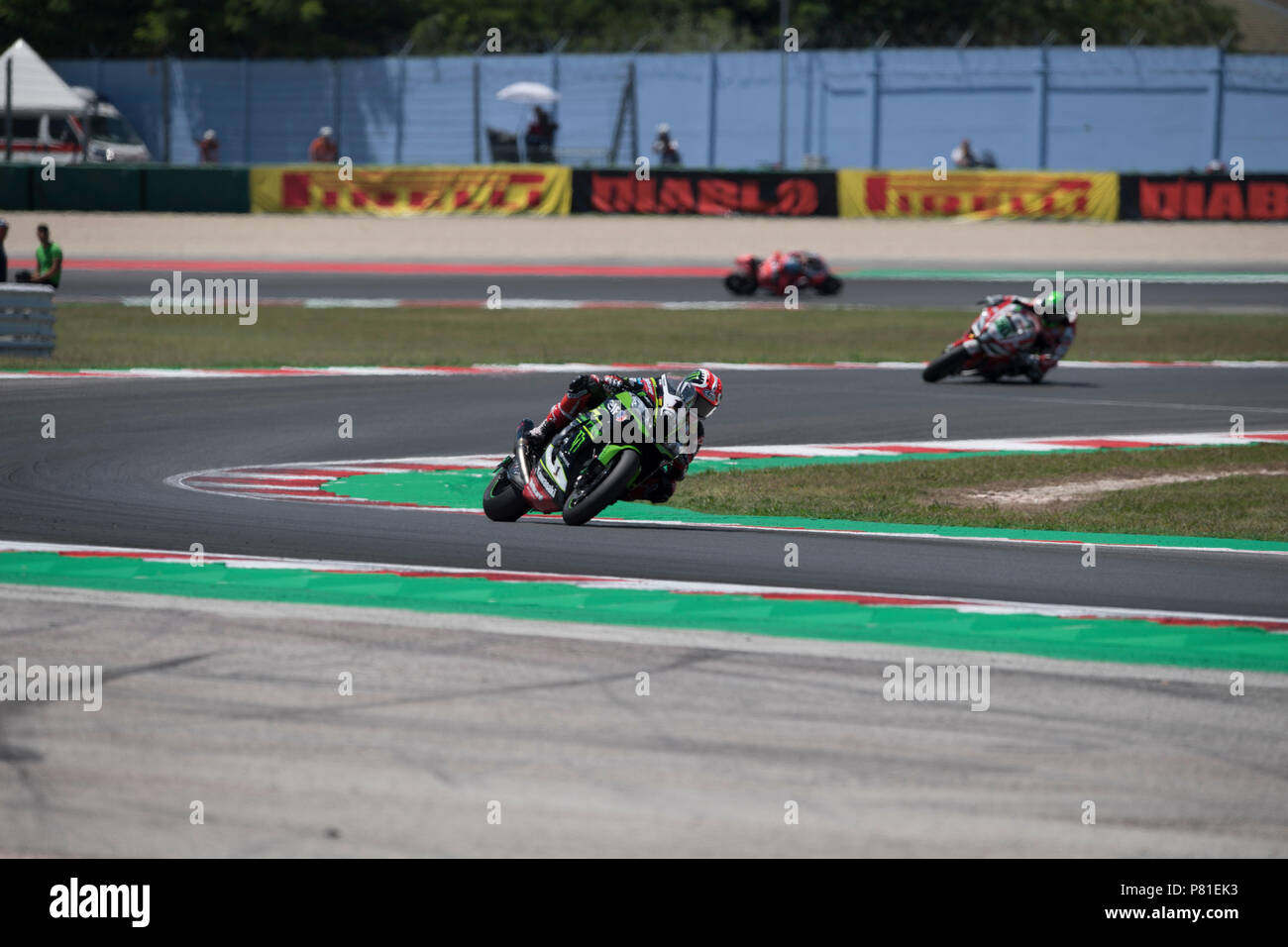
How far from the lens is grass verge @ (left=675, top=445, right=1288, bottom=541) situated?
11.3 m

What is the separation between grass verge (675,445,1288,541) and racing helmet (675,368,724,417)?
1.62 meters

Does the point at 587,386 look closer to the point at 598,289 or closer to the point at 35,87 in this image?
the point at 598,289

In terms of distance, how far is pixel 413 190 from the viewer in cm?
3544

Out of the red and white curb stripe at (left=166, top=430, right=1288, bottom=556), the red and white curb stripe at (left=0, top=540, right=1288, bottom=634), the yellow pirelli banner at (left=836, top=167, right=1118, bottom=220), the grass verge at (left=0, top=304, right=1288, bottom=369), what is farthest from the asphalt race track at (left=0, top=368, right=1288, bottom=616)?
the yellow pirelli banner at (left=836, top=167, right=1118, bottom=220)

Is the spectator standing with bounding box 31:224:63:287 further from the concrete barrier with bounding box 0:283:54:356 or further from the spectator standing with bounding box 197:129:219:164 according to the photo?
the spectator standing with bounding box 197:129:219:164

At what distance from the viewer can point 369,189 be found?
115ft

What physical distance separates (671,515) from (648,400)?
59.3 inches

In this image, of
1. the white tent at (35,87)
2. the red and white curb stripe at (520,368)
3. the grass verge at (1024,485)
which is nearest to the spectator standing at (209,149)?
the white tent at (35,87)

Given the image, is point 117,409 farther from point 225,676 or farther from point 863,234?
point 863,234

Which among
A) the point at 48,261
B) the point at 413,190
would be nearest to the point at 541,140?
the point at 413,190

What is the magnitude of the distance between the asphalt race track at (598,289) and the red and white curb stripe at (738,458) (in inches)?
558
